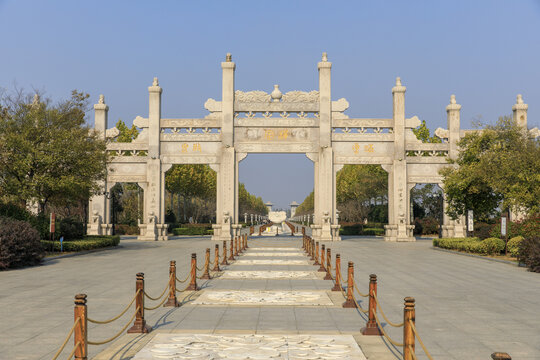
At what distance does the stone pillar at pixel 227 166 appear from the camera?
38.2 meters

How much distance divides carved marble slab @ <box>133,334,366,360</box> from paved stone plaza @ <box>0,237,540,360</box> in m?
0.30

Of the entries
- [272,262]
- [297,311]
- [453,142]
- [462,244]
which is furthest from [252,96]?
[297,311]

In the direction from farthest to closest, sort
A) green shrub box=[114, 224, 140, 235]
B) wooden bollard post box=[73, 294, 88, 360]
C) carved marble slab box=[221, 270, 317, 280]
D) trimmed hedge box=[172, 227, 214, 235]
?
green shrub box=[114, 224, 140, 235]
trimmed hedge box=[172, 227, 214, 235]
carved marble slab box=[221, 270, 317, 280]
wooden bollard post box=[73, 294, 88, 360]

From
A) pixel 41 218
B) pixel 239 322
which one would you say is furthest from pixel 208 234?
pixel 239 322

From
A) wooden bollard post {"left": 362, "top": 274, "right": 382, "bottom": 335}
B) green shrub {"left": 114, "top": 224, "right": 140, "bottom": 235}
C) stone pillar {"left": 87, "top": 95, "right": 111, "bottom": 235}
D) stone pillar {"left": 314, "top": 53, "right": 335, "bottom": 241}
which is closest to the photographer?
wooden bollard post {"left": 362, "top": 274, "right": 382, "bottom": 335}

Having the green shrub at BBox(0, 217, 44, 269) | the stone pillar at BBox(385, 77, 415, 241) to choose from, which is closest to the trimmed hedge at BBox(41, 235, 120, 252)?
the green shrub at BBox(0, 217, 44, 269)

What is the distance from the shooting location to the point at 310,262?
22.4 metres

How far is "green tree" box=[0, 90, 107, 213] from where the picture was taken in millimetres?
25281

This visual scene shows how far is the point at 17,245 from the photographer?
19.8 meters

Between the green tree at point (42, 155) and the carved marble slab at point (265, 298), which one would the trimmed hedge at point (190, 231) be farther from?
the carved marble slab at point (265, 298)

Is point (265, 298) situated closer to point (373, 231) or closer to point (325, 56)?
point (325, 56)

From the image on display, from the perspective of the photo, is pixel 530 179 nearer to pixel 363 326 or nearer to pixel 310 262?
pixel 310 262

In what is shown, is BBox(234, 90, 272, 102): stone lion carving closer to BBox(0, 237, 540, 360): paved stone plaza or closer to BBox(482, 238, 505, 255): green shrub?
BBox(482, 238, 505, 255): green shrub

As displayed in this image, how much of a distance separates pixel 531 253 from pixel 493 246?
6.38 meters
